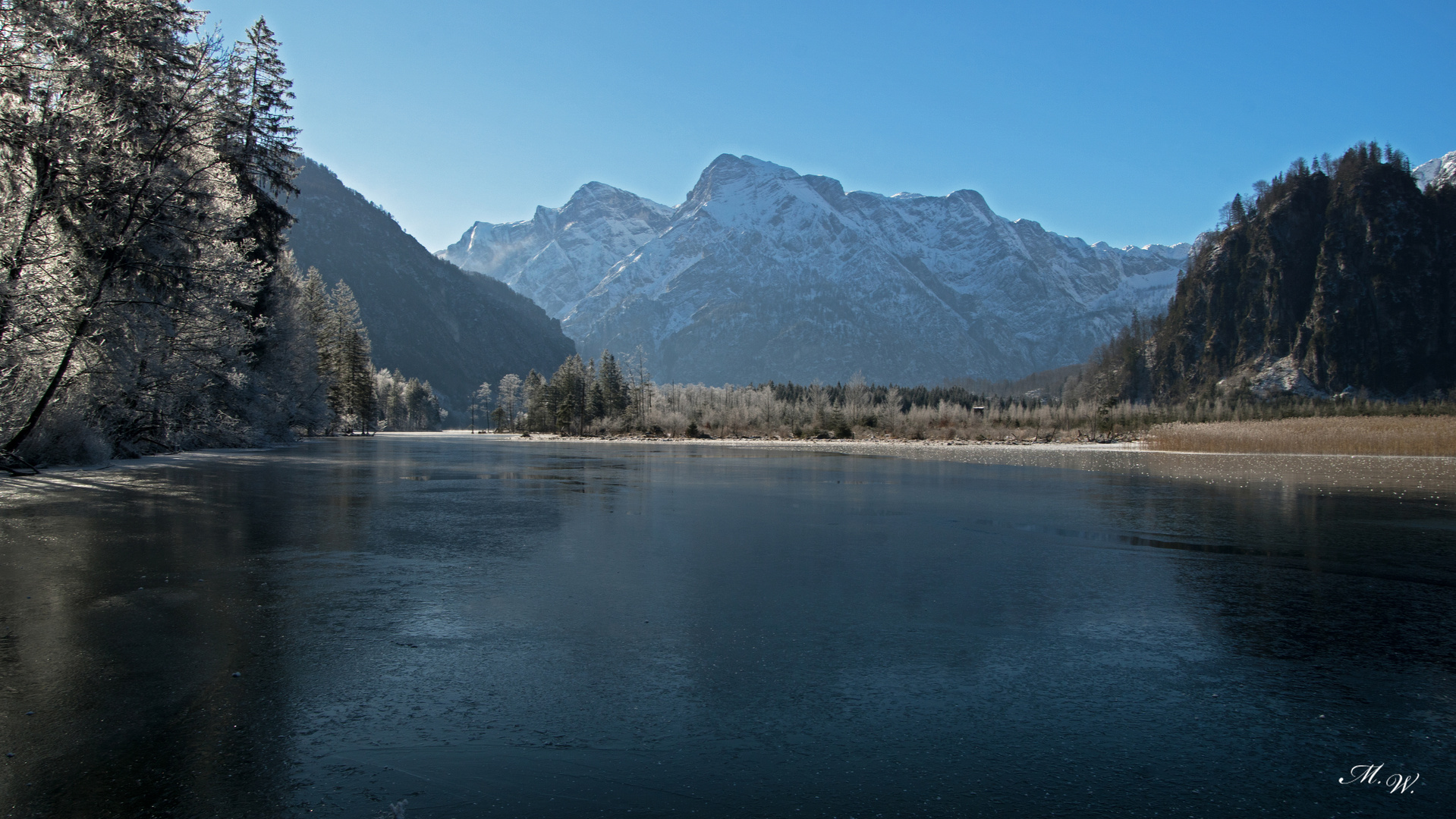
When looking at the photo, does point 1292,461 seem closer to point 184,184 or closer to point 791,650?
point 791,650

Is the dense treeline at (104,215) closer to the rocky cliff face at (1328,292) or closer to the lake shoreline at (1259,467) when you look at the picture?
the lake shoreline at (1259,467)

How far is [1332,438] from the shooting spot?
1688 inches

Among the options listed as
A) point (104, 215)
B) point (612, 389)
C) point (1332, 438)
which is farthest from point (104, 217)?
point (612, 389)

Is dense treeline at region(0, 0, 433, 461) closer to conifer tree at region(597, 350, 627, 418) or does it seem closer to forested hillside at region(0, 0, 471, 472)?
forested hillside at region(0, 0, 471, 472)

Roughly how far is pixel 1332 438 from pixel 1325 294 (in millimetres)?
113799

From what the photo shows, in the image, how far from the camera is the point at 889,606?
8102mm

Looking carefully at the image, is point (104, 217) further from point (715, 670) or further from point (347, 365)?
point (347, 365)
